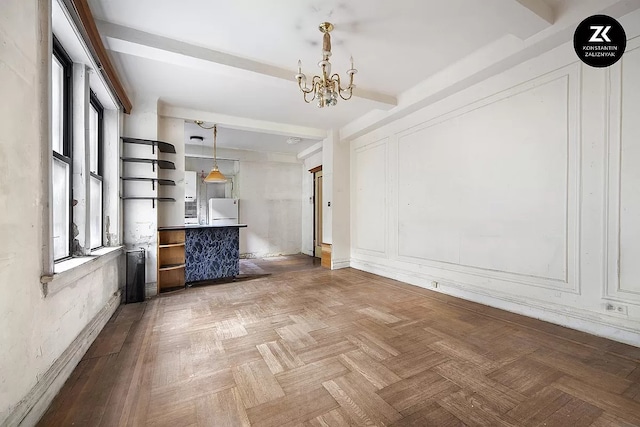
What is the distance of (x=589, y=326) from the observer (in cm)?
251

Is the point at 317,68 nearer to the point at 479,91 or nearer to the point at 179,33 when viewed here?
the point at 179,33

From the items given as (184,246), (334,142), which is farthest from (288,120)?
(184,246)

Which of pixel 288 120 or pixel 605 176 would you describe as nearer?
pixel 605 176

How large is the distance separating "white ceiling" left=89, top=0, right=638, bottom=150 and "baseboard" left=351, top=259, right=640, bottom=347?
2.66 metres

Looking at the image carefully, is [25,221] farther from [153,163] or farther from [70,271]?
[153,163]

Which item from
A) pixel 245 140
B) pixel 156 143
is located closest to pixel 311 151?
pixel 245 140

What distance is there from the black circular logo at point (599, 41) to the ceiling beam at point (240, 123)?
413cm

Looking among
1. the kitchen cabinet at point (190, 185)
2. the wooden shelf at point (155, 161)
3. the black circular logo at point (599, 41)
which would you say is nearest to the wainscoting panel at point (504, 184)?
the black circular logo at point (599, 41)

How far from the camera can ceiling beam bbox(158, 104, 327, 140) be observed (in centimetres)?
443

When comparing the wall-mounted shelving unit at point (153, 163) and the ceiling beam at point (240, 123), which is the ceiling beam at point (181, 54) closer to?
the wall-mounted shelving unit at point (153, 163)

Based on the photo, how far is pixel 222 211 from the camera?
24.0 feet

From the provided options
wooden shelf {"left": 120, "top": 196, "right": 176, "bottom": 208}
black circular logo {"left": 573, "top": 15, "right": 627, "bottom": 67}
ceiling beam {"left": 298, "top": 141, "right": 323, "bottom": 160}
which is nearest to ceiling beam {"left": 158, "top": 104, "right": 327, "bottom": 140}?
ceiling beam {"left": 298, "top": 141, "right": 323, "bottom": 160}

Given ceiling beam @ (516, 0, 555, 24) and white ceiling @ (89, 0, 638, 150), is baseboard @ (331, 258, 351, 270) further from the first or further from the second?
ceiling beam @ (516, 0, 555, 24)

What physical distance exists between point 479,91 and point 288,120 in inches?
127
